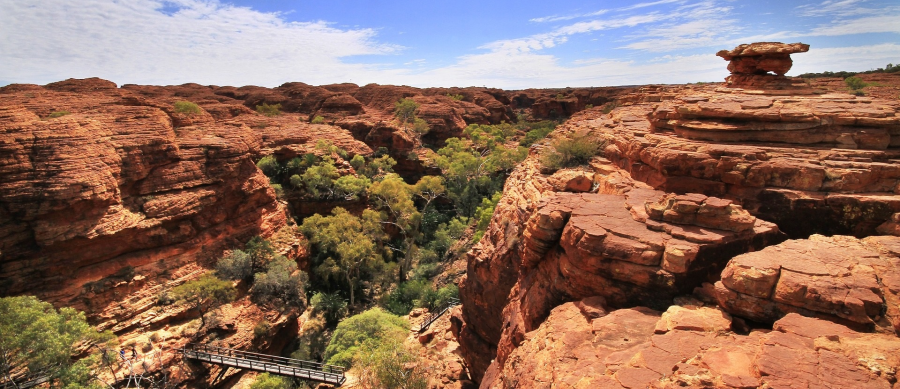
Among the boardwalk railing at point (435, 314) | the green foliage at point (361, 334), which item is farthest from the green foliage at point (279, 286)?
the boardwalk railing at point (435, 314)

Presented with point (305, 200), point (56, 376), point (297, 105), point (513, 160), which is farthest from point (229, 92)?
point (56, 376)

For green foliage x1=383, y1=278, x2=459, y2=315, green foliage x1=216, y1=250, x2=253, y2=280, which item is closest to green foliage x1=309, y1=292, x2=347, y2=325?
green foliage x1=383, y1=278, x2=459, y2=315

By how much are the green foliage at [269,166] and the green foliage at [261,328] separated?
1457cm

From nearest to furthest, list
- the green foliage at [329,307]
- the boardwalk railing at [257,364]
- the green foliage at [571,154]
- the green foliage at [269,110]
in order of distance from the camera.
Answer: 1. the boardwalk railing at [257,364]
2. the green foliage at [571,154]
3. the green foliage at [329,307]
4. the green foliage at [269,110]

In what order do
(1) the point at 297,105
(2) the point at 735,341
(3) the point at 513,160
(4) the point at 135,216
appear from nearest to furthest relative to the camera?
(2) the point at 735,341 < (4) the point at 135,216 < (3) the point at 513,160 < (1) the point at 297,105

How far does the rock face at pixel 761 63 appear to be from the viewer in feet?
43.5

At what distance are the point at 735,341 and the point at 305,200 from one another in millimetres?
28498

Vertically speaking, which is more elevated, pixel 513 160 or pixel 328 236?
pixel 513 160

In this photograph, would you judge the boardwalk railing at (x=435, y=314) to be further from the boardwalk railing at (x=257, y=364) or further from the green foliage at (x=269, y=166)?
the green foliage at (x=269, y=166)

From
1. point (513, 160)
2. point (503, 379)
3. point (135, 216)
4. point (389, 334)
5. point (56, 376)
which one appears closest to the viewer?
point (503, 379)

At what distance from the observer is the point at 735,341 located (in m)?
5.68

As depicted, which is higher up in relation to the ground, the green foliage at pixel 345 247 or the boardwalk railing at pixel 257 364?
the green foliage at pixel 345 247

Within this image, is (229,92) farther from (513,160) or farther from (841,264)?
(841,264)

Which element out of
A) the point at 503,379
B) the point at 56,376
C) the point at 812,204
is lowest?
the point at 56,376
